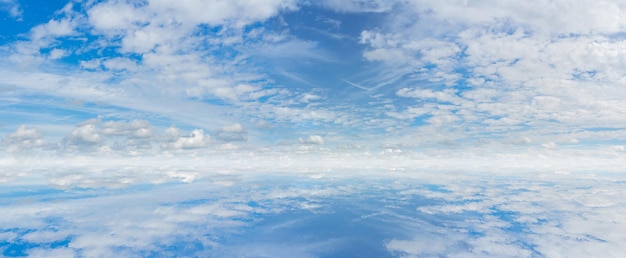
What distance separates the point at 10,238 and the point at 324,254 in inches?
7474

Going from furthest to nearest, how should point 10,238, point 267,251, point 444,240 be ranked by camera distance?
point 10,238 < point 444,240 < point 267,251

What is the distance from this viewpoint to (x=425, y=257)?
15250cm

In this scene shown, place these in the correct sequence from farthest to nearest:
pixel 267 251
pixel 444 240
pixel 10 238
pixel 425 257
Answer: pixel 10 238, pixel 444 240, pixel 267 251, pixel 425 257

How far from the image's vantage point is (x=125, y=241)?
19000 centimetres

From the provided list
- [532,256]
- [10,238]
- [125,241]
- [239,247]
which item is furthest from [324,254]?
[10,238]

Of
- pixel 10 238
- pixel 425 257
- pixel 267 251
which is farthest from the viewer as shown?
pixel 10 238

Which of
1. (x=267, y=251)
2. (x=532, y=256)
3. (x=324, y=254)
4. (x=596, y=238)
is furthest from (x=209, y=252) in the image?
(x=596, y=238)

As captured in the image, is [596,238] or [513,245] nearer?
[513,245]

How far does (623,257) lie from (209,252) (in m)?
203

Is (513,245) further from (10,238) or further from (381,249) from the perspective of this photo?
(10,238)

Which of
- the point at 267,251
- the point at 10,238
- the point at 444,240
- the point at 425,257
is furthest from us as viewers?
the point at 10,238

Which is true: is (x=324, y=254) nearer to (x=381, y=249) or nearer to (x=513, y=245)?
(x=381, y=249)

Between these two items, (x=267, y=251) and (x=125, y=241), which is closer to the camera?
(x=267, y=251)

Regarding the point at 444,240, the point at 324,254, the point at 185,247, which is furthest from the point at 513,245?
the point at 185,247
